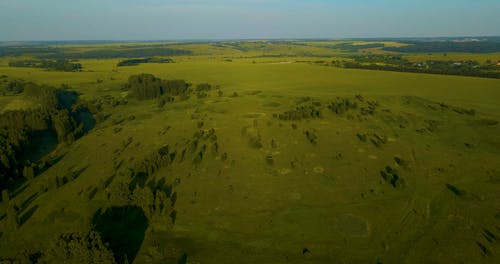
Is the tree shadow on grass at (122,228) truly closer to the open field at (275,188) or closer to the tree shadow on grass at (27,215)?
the open field at (275,188)

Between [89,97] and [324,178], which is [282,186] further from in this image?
[89,97]

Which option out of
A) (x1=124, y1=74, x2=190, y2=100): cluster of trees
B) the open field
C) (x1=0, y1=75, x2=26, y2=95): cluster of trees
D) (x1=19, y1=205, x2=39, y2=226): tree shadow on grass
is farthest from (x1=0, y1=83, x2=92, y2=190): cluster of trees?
(x1=0, y1=75, x2=26, y2=95): cluster of trees

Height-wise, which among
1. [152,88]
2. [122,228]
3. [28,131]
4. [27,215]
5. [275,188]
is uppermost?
[152,88]

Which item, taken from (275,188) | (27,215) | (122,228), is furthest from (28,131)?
(275,188)

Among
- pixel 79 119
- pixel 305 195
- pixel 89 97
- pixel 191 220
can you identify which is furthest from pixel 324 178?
pixel 89 97

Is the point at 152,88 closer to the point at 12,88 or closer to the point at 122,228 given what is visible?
the point at 12,88

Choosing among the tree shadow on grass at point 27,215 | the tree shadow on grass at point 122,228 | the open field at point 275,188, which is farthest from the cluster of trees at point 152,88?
the tree shadow on grass at point 122,228
